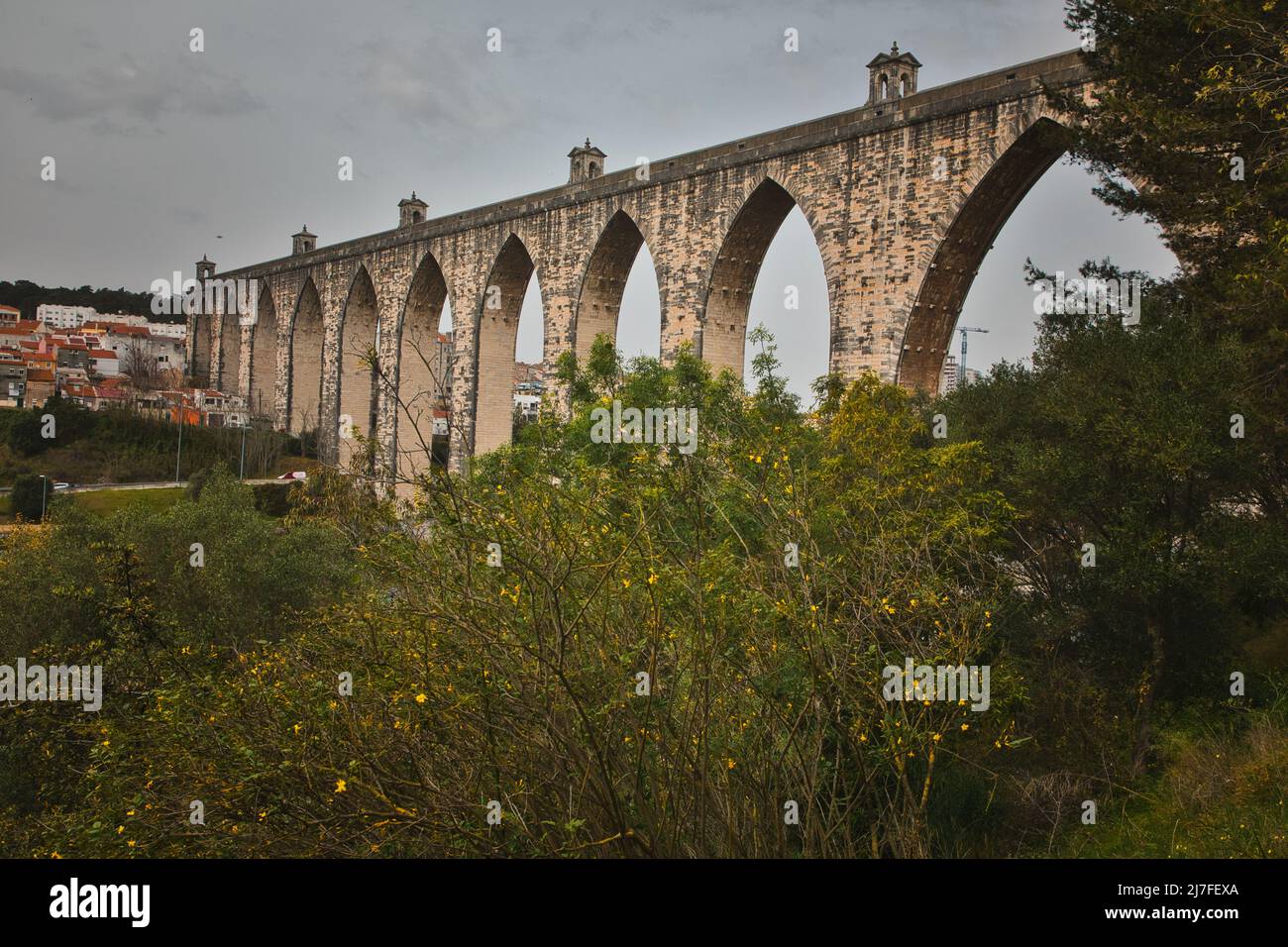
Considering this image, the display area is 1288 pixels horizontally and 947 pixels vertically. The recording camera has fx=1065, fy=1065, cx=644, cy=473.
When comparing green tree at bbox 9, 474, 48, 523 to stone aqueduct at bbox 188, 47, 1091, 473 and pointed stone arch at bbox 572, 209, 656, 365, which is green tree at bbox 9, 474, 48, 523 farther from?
pointed stone arch at bbox 572, 209, 656, 365

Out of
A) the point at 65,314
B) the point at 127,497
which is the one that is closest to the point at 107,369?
the point at 65,314

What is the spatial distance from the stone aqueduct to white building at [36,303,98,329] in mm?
90211

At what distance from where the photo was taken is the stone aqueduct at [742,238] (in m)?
17.9

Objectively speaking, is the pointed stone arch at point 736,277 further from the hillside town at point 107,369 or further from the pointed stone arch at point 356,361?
the hillside town at point 107,369

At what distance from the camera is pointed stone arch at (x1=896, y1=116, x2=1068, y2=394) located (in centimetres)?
1750

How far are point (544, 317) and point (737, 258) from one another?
698 cm

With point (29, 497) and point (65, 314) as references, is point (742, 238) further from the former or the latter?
point (65, 314)

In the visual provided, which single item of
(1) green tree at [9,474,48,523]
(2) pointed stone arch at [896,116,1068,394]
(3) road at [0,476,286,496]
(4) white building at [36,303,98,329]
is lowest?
(1) green tree at [9,474,48,523]

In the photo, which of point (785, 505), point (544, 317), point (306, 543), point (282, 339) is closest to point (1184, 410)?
point (785, 505)

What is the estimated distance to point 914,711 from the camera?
7.60m

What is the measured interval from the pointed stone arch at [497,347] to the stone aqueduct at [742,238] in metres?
0.06

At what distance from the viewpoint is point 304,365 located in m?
45.6

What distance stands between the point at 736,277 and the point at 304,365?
27646 mm

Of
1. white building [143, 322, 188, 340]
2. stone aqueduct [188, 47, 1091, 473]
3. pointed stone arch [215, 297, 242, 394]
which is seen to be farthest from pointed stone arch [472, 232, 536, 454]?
white building [143, 322, 188, 340]
